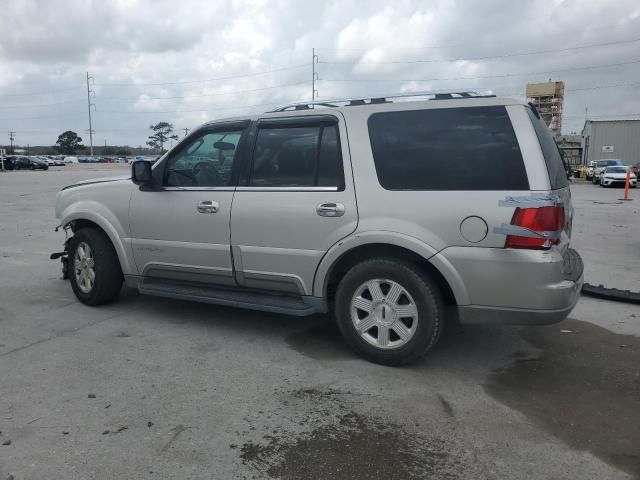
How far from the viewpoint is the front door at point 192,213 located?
462cm

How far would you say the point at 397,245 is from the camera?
388 centimetres

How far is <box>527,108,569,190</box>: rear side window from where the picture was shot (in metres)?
3.66

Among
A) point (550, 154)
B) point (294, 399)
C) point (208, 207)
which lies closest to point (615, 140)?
point (550, 154)

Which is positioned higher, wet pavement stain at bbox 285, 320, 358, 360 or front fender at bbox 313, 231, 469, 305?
front fender at bbox 313, 231, 469, 305

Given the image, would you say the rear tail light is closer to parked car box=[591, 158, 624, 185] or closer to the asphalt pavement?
the asphalt pavement

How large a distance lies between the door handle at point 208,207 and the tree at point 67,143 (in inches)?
4978

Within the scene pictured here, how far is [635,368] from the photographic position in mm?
4066

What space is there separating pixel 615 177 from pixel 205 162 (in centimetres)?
2977

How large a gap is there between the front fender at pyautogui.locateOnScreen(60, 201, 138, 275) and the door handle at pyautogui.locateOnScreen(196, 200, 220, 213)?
968 millimetres

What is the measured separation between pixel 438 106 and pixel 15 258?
692 cm

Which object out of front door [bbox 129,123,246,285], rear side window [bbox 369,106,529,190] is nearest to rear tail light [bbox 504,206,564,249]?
rear side window [bbox 369,106,529,190]

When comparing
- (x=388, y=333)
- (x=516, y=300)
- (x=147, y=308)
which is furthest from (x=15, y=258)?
(x=516, y=300)

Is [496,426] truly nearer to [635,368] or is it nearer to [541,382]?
[541,382]

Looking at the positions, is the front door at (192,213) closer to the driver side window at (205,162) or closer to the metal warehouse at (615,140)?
the driver side window at (205,162)
